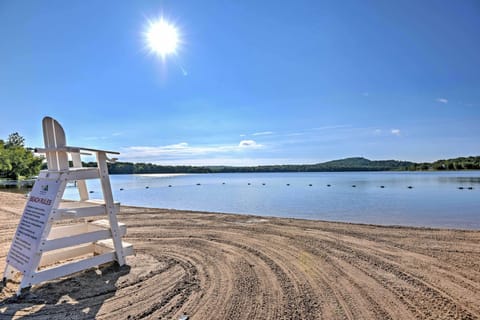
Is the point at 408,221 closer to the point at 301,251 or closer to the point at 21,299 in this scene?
the point at 301,251

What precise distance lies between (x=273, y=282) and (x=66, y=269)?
2680 mm

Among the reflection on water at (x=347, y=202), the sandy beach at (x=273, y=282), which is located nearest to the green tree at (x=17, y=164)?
the reflection on water at (x=347, y=202)

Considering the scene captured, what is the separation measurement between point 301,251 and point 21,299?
406 cm

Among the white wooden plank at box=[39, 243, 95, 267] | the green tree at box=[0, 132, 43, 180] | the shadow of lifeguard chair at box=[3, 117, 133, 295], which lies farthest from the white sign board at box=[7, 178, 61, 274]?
the green tree at box=[0, 132, 43, 180]

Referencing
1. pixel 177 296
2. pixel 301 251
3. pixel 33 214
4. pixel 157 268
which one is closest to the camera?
pixel 177 296

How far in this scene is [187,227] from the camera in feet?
25.0

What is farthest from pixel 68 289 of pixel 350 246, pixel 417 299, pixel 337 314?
pixel 350 246

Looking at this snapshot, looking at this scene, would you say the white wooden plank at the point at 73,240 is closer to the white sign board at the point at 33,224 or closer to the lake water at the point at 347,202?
the white sign board at the point at 33,224

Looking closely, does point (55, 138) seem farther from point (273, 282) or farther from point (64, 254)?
point (273, 282)

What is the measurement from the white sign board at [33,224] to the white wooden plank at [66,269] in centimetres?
16

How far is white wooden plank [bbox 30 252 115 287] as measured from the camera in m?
3.42

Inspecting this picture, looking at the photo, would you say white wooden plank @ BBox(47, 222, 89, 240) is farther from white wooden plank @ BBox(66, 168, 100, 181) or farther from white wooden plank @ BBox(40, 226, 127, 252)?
white wooden plank @ BBox(66, 168, 100, 181)

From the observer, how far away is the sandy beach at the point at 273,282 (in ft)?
9.59

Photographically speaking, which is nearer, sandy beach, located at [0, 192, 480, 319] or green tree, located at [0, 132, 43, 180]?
sandy beach, located at [0, 192, 480, 319]
